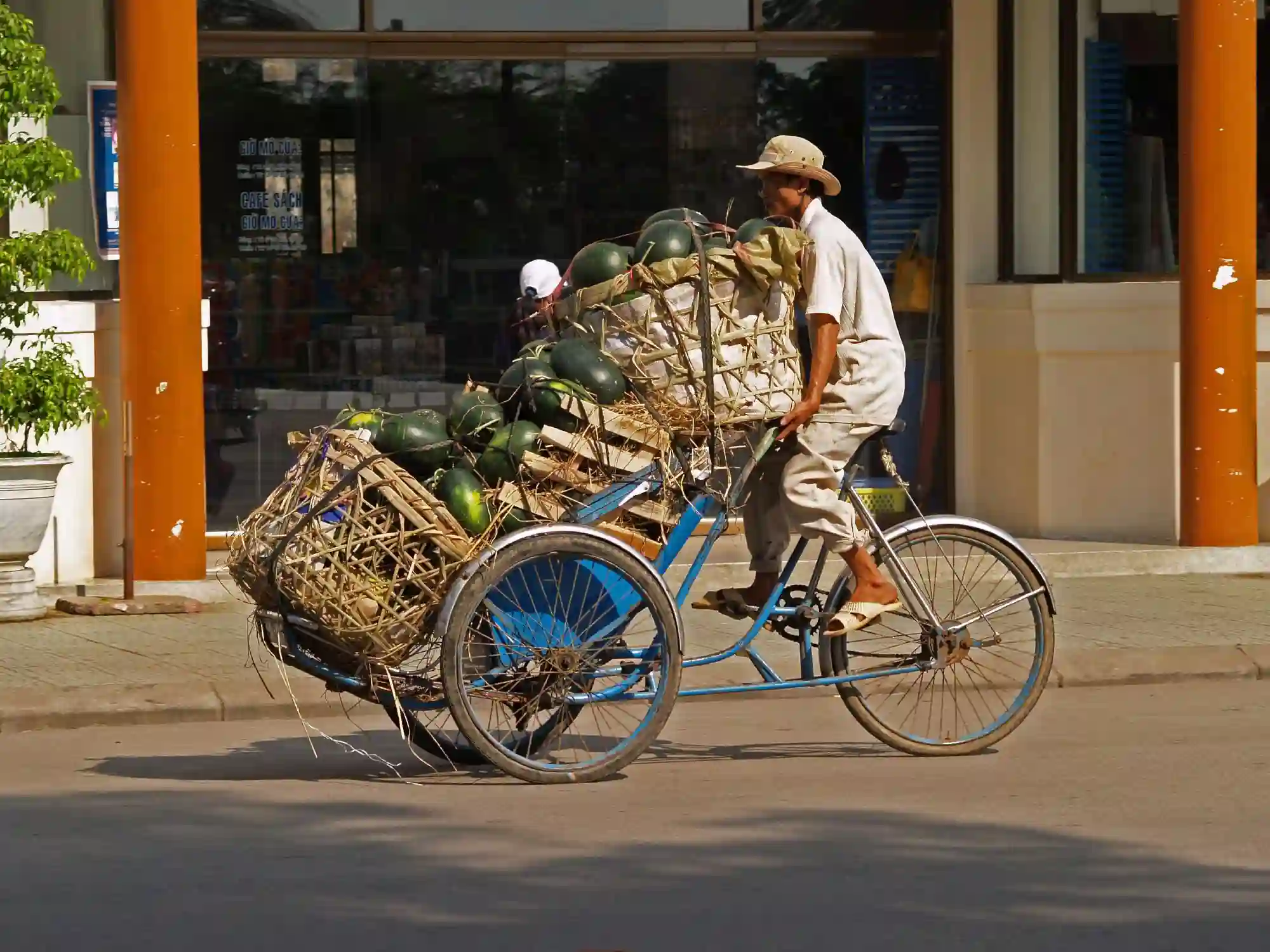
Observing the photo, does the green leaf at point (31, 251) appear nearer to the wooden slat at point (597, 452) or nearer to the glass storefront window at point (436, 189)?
the glass storefront window at point (436, 189)

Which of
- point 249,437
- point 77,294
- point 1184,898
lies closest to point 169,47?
point 77,294

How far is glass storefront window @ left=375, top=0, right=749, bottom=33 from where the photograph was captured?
521 inches

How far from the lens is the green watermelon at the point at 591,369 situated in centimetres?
720

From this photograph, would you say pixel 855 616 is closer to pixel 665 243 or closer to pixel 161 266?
pixel 665 243

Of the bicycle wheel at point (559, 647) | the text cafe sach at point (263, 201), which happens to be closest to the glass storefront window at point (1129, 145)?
the text cafe sach at point (263, 201)

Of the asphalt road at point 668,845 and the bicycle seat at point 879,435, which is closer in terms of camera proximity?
the asphalt road at point 668,845

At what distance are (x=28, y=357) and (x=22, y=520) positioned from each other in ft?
2.74

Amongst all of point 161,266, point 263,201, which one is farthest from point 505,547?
point 263,201

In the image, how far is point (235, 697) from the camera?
904cm

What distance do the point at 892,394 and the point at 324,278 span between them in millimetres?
6335

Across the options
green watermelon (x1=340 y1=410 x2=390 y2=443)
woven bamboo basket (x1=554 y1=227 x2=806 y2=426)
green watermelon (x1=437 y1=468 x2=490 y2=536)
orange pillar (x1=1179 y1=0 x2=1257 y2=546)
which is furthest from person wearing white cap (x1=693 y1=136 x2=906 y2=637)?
orange pillar (x1=1179 y1=0 x2=1257 y2=546)

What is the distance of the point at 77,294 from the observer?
12.4 metres

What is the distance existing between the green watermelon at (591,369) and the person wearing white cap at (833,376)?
0.55m

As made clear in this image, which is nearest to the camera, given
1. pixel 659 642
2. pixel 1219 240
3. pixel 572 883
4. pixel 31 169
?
pixel 572 883
